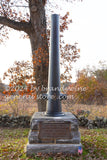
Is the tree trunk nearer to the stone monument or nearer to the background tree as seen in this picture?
the background tree

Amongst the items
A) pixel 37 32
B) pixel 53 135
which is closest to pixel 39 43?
pixel 37 32

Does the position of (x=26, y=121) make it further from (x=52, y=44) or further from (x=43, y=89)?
(x=52, y=44)

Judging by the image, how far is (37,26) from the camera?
813 cm

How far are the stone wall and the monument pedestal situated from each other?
4.72 metres

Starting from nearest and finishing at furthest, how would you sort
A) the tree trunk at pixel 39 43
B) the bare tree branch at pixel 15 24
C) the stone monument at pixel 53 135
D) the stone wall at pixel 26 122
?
the stone monument at pixel 53 135 < the tree trunk at pixel 39 43 < the bare tree branch at pixel 15 24 < the stone wall at pixel 26 122

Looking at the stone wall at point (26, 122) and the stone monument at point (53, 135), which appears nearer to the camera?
the stone monument at point (53, 135)

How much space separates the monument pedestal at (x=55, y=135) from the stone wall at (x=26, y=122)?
4.72 metres

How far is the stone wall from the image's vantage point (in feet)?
29.3

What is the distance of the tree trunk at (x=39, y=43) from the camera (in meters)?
7.82

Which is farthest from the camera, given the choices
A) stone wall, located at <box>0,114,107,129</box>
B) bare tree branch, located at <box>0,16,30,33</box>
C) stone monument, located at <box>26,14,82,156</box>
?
stone wall, located at <box>0,114,107,129</box>

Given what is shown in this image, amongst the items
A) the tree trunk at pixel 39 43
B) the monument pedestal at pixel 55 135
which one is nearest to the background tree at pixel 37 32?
the tree trunk at pixel 39 43

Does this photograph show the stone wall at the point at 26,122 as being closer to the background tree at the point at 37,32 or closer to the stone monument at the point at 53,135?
the background tree at the point at 37,32

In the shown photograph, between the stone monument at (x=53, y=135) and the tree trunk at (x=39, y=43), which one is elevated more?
the tree trunk at (x=39, y=43)

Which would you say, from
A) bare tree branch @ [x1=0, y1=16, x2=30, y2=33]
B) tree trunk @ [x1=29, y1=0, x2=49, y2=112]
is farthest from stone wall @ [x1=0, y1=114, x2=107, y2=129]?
bare tree branch @ [x1=0, y1=16, x2=30, y2=33]
